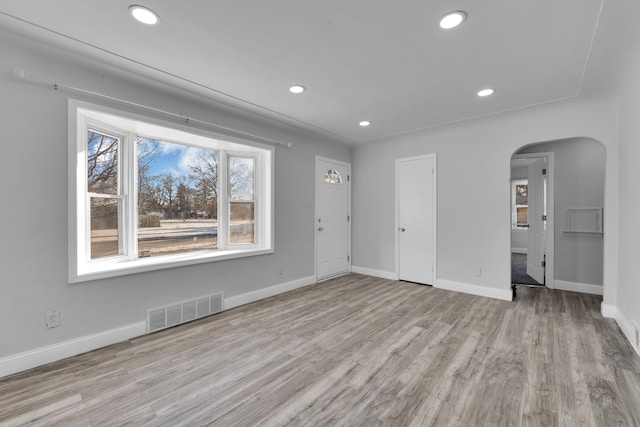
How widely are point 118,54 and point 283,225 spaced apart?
8.83 ft

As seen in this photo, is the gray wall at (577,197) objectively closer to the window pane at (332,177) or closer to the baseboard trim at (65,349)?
the window pane at (332,177)

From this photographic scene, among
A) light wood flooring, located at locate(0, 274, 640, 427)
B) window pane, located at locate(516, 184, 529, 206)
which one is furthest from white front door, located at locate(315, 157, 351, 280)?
window pane, located at locate(516, 184, 529, 206)

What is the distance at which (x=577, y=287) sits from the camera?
13.6 feet

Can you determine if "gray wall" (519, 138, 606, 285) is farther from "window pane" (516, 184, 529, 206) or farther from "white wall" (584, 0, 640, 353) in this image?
"window pane" (516, 184, 529, 206)

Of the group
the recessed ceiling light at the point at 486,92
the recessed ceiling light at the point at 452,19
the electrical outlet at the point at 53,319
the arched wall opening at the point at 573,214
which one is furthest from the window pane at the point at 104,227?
the arched wall opening at the point at 573,214

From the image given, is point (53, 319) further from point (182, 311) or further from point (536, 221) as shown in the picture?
point (536, 221)

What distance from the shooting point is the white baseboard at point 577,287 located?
3.98m

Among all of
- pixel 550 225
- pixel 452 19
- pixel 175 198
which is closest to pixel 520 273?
pixel 550 225

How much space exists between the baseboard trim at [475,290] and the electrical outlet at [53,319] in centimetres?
456

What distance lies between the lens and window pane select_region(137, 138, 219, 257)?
3.29 m

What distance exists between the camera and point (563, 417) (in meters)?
1.63

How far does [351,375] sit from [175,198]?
294cm

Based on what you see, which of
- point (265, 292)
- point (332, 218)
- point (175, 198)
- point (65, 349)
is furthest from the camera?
point (332, 218)

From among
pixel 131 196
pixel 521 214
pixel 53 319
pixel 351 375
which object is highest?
pixel 131 196
